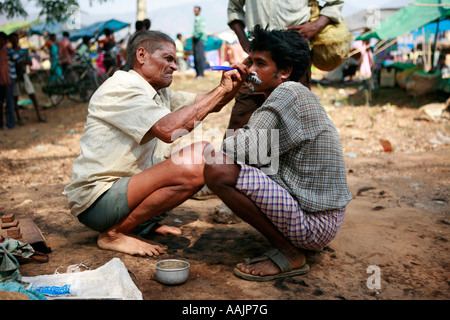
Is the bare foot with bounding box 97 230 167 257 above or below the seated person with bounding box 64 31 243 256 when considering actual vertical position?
below

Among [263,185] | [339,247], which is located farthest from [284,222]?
[339,247]

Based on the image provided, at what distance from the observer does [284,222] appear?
2113mm

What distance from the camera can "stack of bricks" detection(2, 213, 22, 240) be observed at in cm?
250

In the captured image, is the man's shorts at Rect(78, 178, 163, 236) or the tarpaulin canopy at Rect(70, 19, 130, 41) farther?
the tarpaulin canopy at Rect(70, 19, 130, 41)

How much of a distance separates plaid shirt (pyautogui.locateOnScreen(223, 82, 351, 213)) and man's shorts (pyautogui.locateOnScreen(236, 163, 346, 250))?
0.07 metres

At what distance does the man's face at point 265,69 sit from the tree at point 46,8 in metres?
9.78

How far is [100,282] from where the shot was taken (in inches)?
79.9

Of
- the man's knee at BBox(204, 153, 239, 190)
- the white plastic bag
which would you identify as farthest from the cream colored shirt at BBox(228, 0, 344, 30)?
the white plastic bag

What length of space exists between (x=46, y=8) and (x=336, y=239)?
1044cm

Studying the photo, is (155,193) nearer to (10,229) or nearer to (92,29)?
(10,229)

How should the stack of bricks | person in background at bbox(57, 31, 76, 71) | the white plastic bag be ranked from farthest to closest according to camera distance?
1. person in background at bbox(57, 31, 76, 71)
2. the stack of bricks
3. the white plastic bag

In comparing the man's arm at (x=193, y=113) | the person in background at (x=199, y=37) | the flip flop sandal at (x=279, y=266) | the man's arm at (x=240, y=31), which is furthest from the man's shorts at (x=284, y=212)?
the person in background at (x=199, y=37)

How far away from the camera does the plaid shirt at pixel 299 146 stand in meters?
2.11

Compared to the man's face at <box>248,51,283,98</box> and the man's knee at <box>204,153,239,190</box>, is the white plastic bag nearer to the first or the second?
the man's knee at <box>204,153,239,190</box>
